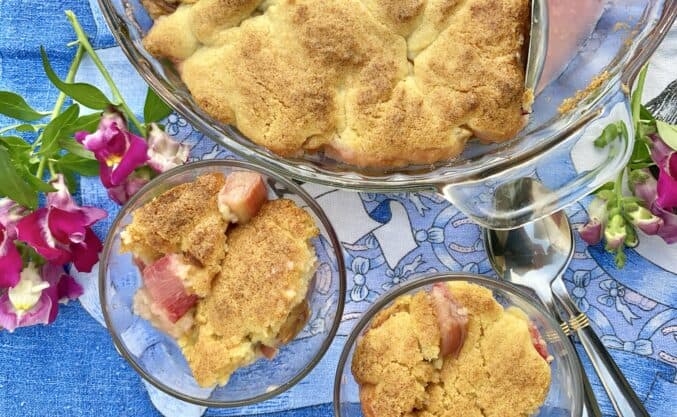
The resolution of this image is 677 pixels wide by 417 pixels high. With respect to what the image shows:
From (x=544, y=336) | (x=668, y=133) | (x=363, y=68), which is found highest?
(x=668, y=133)

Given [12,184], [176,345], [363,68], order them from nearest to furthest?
[363,68] → [12,184] → [176,345]

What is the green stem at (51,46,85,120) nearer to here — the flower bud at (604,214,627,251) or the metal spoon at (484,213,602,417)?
the metal spoon at (484,213,602,417)

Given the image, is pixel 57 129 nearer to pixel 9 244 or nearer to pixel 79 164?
pixel 79 164

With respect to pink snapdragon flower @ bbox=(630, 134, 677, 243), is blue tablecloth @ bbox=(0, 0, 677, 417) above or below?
below

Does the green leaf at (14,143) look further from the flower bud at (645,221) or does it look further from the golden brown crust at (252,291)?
the flower bud at (645,221)

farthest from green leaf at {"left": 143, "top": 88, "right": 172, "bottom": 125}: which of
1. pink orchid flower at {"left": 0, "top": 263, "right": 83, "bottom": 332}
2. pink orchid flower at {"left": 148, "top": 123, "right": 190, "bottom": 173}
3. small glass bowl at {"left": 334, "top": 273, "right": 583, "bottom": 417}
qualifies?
small glass bowl at {"left": 334, "top": 273, "right": 583, "bottom": 417}

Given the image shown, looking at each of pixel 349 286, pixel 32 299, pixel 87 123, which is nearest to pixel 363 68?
pixel 349 286
